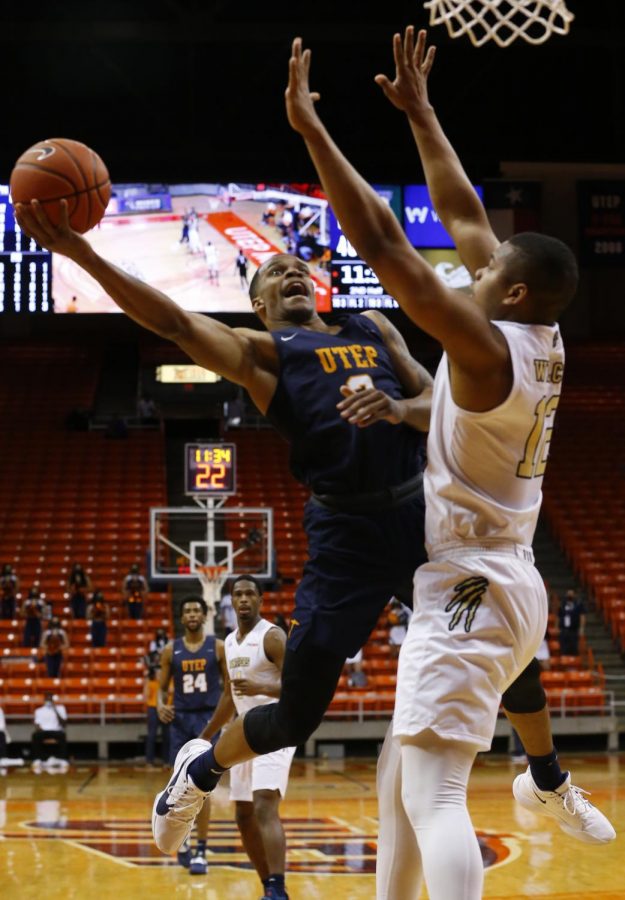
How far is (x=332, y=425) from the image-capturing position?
4.31 meters

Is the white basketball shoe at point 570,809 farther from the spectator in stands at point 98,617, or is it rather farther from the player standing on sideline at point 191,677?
the spectator in stands at point 98,617

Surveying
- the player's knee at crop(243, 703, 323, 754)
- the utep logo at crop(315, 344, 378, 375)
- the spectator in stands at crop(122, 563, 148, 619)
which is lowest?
the spectator in stands at crop(122, 563, 148, 619)

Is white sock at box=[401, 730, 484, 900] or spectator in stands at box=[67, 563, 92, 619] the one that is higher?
white sock at box=[401, 730, 484, 900]

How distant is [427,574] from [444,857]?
2.62 feet

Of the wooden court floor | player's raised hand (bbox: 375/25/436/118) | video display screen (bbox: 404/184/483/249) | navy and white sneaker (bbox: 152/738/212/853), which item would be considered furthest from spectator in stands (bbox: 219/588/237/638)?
player's raised hand (bbox: 375/25/436/118)

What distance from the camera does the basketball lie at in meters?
4.00

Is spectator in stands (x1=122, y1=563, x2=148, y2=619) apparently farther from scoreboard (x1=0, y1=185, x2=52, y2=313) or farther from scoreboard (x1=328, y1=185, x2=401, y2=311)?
scoreboard (x1=328, y1=185, x2=401, y2=311)

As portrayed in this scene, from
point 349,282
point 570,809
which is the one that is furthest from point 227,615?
point 570,809

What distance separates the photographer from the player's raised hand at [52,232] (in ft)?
12.2

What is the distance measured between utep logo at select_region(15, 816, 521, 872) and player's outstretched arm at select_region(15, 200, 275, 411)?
15.4ft

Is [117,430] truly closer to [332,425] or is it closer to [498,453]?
[332,425]

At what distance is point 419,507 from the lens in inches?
168

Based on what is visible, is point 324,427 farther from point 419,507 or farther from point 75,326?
point 75,326

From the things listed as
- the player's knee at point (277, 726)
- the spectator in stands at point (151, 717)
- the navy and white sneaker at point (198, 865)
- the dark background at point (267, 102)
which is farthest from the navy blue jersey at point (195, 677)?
the dark background at point (267, 102)
